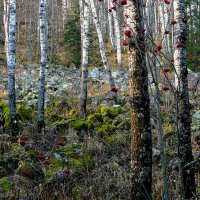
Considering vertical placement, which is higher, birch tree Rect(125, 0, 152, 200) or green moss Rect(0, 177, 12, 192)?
birch tree Rect(125, 0, 152, 200)

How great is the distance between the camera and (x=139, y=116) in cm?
335

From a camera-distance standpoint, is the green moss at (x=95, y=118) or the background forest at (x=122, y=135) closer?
the background forest at (x=122, y=135)

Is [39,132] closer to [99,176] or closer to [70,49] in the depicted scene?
[99,176]

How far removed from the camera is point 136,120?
3361 mm

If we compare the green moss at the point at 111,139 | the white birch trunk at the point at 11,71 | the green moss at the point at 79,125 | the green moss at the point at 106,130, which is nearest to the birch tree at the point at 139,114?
the green moss at the point at 111,139

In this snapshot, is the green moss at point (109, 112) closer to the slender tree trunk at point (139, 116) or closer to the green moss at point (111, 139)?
the green moss at point (111, 139)

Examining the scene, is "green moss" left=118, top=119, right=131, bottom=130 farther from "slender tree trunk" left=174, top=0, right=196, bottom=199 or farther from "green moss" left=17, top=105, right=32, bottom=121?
"slender tree trunk" left=174, top=0, right=196, bottom=199

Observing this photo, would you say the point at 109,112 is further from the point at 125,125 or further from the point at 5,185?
the point at 5,185

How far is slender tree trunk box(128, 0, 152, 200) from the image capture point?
3348mm

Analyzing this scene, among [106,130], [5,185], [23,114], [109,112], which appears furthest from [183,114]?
[23,114]

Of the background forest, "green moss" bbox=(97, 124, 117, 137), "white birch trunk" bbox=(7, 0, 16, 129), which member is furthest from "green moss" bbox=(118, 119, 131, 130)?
"white birch trunk" bbox=(7, 0, 16, 129)

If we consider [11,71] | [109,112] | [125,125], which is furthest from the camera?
[109,112]

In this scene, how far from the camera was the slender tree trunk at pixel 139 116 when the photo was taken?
335 centimetres

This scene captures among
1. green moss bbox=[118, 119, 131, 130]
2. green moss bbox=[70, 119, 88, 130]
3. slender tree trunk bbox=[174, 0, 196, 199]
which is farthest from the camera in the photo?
green moss bbox=[70, 119, 88, 130]
